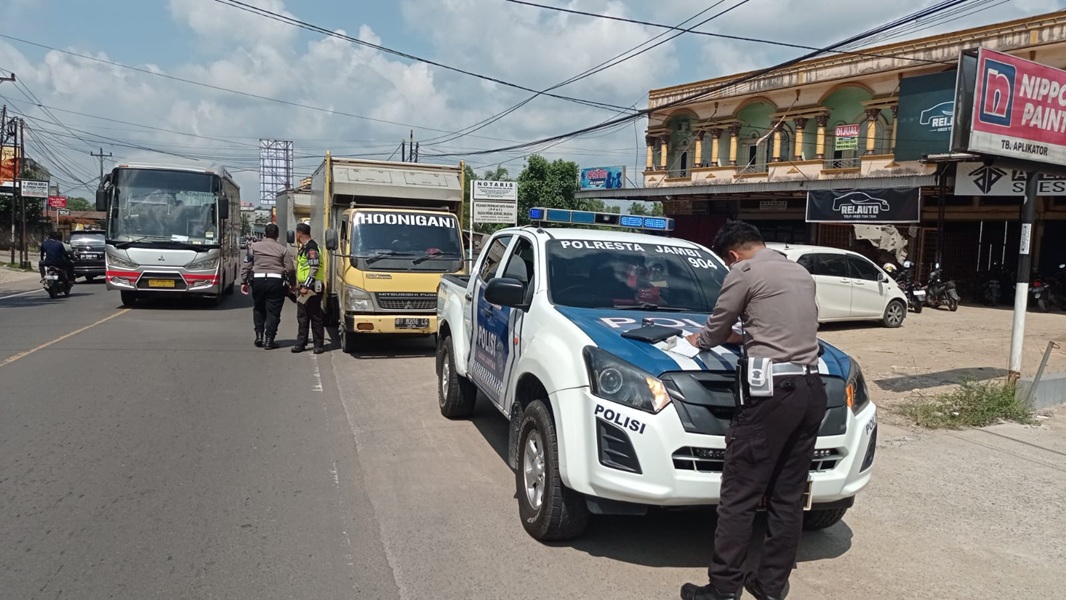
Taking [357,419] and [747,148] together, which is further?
→ [747,148]

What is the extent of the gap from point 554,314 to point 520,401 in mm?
657

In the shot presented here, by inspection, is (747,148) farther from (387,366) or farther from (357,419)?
(357,419)

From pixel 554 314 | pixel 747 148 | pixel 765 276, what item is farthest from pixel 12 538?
pixel 747 148

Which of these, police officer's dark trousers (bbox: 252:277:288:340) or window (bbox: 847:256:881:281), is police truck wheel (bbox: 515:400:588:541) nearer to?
police officer's dark trousers (bbox: 252:277:288:340)

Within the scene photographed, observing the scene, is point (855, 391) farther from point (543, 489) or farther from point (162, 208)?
point (162, 208)

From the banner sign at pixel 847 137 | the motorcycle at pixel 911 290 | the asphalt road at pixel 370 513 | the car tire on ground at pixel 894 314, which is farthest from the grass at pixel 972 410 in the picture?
the banner sign at pixel 847 137

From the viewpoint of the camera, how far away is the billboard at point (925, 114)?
71.3ft

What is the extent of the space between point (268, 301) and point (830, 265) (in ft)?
34.6

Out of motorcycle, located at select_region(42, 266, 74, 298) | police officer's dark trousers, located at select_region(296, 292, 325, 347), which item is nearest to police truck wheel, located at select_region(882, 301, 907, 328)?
police officer's dark trousers, located at select_region(296, 292, 325, 347)

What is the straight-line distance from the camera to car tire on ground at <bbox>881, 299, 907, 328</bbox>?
15.8 metres

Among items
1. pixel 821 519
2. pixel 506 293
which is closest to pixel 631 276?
pixel 506 293

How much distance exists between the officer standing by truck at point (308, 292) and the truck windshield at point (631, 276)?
249 inches

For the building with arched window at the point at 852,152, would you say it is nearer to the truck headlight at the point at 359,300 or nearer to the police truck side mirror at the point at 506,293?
the truck headlight at the point at 359,300

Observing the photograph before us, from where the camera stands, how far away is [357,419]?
7344 mm
